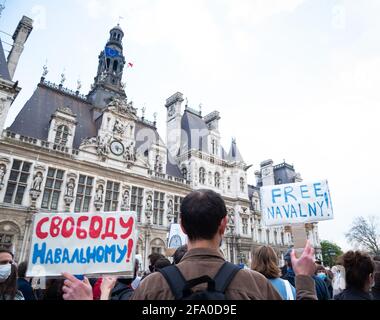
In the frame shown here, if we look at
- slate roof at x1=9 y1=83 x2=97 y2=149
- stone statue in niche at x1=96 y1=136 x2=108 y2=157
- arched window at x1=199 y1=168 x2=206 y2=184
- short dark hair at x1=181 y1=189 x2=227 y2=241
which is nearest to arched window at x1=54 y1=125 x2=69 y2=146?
slate roof at x1=9 y1=83 x2=97 y2=149

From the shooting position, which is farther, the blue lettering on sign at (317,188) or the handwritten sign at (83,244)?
the blue lettering on sign at (317,188)

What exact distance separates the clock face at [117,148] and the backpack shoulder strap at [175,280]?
74.5ft

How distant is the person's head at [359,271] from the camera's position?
313cm

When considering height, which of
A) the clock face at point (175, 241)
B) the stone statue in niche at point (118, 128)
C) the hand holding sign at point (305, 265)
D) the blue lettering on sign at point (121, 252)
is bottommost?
the hand holding sign at point (305, 265)

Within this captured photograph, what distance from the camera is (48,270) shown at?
10.9ft

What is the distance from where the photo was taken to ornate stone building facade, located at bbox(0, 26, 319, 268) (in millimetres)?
18641

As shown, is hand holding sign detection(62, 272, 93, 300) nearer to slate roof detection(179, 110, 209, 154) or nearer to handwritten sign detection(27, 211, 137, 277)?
handwritten sign detection(27, 211, 137, 277)

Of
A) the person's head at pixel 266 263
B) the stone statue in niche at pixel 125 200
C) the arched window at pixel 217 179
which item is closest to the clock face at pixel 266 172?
the arched window at pixel 217 179

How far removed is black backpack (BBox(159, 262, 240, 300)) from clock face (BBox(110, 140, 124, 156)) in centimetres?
2276

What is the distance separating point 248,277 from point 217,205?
56cm

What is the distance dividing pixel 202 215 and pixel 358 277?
7.67ft

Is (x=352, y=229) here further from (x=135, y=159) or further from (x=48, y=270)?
(x=48, y=270)

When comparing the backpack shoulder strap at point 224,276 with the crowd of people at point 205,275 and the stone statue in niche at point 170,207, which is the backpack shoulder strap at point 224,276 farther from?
the stone statue in niche at point 170,207
